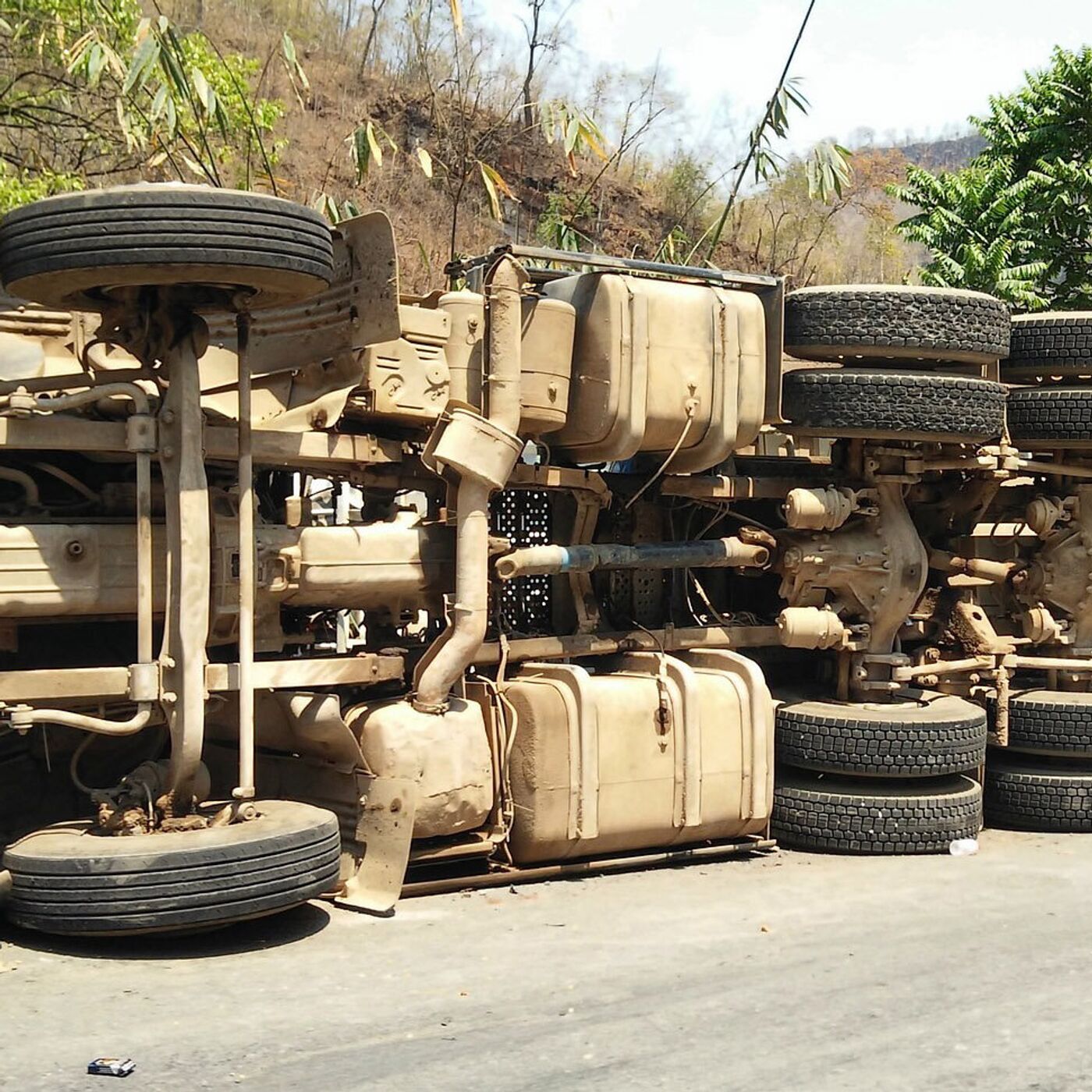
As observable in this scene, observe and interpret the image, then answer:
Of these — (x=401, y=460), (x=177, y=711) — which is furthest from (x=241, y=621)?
(x=401, y=460)

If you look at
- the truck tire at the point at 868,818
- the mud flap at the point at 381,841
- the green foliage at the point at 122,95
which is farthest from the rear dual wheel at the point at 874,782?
the green foliage at the point at 122,95

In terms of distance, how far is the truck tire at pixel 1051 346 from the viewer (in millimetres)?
8195

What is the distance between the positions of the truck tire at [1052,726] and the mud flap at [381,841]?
3.59 meters

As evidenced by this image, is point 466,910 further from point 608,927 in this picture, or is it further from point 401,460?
point 401,460

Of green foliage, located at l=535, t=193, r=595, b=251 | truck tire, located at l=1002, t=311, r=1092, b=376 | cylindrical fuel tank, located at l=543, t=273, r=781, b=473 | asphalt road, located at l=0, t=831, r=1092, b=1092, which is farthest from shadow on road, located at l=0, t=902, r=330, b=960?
green foliage, located at l=535, t=193, r=595, b=251

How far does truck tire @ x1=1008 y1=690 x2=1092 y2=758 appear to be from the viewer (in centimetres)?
804

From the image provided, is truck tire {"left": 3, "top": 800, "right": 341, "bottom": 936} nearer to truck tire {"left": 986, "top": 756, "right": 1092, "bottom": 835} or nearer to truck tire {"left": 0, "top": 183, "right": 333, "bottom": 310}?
truck tire {"left": 0, "top": 183, "right": 333, "bottom": 310}

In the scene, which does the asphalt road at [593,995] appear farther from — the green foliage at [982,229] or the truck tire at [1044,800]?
the green foliage at [982,229]

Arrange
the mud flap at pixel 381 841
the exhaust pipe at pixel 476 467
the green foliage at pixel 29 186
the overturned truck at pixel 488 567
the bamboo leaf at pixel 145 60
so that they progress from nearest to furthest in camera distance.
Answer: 1. the overturned truck at pixel 488 567
2. the mud flap at pixel 381 841
3. the exhaust pipe at pixel 476 467
4. the bamboo leaf at pixel 145 60
5. the green foliage at pixel 29 186

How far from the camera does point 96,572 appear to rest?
559 centimetres

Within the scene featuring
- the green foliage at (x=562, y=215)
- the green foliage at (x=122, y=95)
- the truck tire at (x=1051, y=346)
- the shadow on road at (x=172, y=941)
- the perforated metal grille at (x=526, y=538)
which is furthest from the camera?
the green foliage at (x=562, y=215)

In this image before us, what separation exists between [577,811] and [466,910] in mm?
733

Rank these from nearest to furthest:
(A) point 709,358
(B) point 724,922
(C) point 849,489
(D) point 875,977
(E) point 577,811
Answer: (D) point 875,977 → (B) point 724,922 → (E) point 577,811 → (A) point 709,358 → (C) point 849,489

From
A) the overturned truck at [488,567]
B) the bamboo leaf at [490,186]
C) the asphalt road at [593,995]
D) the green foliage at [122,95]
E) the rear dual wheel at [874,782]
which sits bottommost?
the asphalt road at [593,995]
